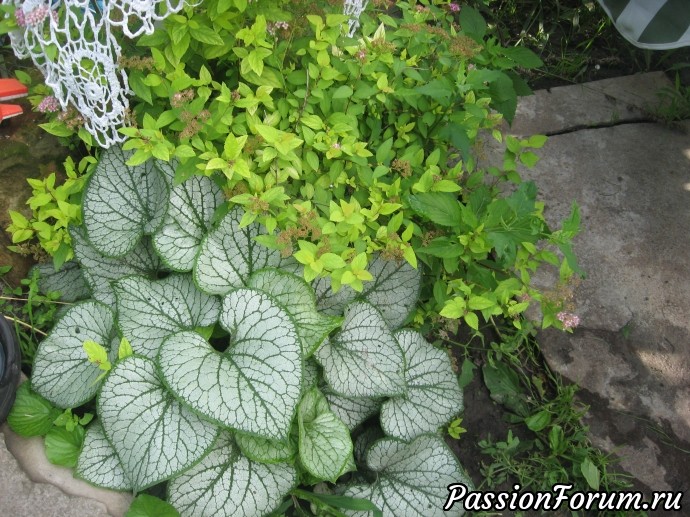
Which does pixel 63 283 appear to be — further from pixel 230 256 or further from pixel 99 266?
pixel 230 256

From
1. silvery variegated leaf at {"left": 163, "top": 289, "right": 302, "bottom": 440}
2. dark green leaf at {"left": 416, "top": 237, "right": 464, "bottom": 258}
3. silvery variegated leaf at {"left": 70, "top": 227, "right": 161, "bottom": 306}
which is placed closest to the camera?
silvery variegated leaf at {"left": 163, "top": 289, "right": 302, "bottom": 440}

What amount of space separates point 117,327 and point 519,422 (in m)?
1.55

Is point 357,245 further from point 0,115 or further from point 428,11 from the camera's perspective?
point 0,115

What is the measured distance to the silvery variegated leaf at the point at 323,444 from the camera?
193cm

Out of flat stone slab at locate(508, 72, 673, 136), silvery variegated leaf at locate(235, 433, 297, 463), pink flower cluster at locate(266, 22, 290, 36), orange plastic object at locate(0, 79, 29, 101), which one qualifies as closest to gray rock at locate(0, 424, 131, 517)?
silvery variegated leaf at locate(235, 433, 297, 463)

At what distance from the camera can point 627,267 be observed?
111 inches

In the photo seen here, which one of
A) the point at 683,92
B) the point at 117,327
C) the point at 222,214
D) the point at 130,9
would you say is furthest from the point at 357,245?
the point at 683,92

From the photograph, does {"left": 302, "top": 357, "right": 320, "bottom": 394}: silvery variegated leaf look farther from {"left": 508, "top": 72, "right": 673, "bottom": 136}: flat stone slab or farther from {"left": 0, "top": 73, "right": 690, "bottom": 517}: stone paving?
{"left": 508, "top": 72, "right": 673, "bottom": 136}: flat stone slab

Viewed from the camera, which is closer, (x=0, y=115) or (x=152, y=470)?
(x=152, y=470)

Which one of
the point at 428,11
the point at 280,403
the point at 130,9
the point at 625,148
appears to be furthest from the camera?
the point at 625,148

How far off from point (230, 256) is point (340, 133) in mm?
528

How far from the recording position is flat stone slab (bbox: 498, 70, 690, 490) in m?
2.52

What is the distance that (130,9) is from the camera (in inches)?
65.6

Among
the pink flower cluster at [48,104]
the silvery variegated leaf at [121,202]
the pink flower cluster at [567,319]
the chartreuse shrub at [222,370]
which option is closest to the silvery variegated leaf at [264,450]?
the chartreuse shrub at [222,370]
